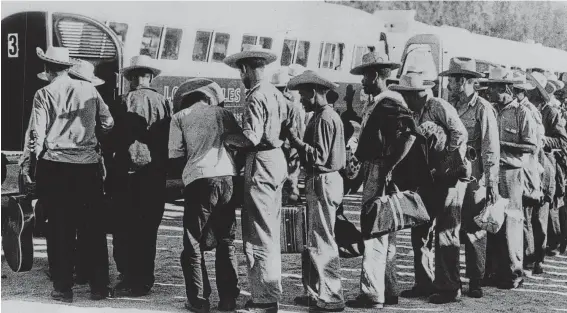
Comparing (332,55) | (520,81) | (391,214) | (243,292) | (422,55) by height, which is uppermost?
(422,55)

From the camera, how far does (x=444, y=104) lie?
5.91m

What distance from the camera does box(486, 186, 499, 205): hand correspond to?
241 inches

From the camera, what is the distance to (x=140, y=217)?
6.03 m

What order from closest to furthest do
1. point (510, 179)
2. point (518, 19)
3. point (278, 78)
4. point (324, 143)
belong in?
point (324, 143), point (510, 179), point (278, 78), point (518, 19)

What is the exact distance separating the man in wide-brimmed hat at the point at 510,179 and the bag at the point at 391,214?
1.39 m

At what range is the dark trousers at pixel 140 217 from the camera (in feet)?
19.6

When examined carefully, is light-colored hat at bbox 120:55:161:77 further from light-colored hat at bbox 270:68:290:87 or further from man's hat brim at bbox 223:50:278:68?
light-colored hat at bbox 270:68:290:87

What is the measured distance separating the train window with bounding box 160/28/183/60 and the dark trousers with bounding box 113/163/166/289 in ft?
17.2

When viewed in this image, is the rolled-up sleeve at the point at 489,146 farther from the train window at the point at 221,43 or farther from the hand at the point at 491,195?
the train window at the point at 221,43

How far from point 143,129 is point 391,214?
204 cm

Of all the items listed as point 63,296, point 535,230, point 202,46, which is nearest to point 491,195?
point 535,230

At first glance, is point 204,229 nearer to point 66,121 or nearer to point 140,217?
point 140,217

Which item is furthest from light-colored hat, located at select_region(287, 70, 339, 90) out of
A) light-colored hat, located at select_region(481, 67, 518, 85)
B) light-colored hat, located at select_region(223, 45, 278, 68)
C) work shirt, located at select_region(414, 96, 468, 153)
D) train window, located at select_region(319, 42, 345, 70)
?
train window, located at select_region(319, 42, 345, 70)

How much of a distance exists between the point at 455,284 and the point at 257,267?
5.37ft
